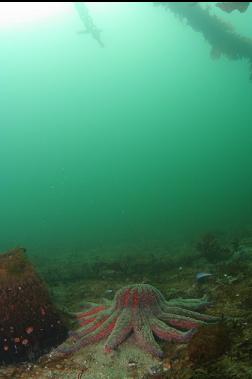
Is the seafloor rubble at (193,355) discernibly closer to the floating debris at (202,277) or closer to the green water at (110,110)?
the floating debris at (202,277)

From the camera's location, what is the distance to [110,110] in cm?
17438

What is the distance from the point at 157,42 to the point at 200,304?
397 feet

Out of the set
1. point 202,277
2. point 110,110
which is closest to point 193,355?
point 202,277

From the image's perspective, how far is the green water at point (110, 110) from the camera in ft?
366

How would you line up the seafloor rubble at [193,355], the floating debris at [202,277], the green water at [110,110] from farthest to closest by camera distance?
the green water at [110,110] < the floating debris at [202,277] < the seafloor rubble at [193,355]

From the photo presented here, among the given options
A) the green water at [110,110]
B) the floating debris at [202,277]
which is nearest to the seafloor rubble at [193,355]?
the floating debris at [202,277]

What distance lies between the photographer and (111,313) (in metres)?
5.75

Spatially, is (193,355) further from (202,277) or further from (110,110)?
(110,110)

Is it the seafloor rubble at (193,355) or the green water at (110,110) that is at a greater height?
the green water at (110,110)

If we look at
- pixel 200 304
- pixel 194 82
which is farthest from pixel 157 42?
Answer: pixel 200 304

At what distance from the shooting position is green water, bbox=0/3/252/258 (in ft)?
366

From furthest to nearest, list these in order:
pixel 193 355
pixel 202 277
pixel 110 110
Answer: pixel 110 110 → pixel 202 277 → pixel 193 355

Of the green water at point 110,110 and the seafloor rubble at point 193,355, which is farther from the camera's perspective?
the green water at point 110,110

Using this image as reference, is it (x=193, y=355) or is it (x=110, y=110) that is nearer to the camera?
(x=193, y=355)
